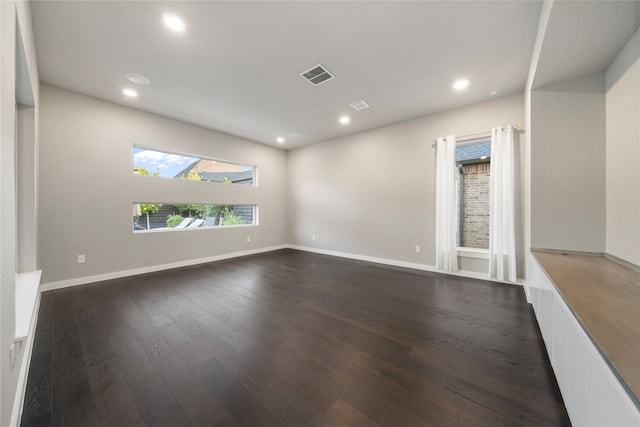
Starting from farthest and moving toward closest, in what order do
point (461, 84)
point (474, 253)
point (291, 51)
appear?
1. point (474, 253)
2. point (461, 84)
3. point (291, 51)

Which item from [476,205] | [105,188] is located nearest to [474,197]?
[476,205]

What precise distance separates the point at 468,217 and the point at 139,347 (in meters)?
5.55

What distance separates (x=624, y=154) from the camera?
1.85 m

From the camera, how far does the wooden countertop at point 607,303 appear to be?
0.76 m

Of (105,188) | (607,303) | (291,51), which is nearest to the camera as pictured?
(607,303)

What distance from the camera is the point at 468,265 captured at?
3693 millimetres

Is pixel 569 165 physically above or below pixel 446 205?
above

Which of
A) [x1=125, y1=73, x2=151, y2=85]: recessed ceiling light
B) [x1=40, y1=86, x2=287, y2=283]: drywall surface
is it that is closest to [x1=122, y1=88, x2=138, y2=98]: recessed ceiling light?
[x1=125, y1=73, x2=151, y2=85]: recessed ceiling light

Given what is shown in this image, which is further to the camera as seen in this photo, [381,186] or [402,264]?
[381,186]

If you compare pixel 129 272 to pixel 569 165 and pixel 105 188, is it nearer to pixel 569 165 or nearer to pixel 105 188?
pixel 105 188

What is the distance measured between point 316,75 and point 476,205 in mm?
4073

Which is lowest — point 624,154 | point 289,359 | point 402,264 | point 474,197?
point 289,359

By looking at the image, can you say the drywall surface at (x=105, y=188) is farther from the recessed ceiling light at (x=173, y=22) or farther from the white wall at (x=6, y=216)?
the white wall at (x=6, y=216)

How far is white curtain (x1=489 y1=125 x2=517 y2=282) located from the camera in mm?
3232
